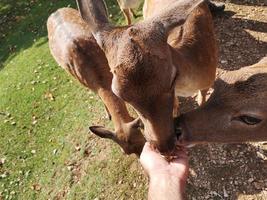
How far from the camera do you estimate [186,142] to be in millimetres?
4191

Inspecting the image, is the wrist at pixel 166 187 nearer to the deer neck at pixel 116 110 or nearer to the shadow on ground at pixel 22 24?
the deer neck at pixel 116 110

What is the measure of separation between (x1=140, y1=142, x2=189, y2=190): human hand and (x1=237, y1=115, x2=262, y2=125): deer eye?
27.2 inches

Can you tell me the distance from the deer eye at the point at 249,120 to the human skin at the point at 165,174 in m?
0.69

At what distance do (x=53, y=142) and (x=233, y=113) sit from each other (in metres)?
4.82

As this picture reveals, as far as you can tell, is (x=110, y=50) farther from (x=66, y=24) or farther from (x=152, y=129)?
(x=66, y=24)

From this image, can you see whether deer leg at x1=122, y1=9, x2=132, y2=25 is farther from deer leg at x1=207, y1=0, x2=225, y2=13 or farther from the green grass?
deer leg at x1=207, y1=0, x2=225, y2=13

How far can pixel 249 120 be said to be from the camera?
392 centimetres

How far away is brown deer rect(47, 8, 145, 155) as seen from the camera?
5266 mm

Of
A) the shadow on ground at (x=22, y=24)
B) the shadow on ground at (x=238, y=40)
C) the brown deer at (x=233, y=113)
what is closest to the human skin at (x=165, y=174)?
the brown deer at (x=233, y=113)

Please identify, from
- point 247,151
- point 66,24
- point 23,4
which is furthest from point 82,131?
point 23,4

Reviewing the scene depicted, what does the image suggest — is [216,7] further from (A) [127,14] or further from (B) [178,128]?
(B) [178,128]

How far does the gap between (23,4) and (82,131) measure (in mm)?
8571

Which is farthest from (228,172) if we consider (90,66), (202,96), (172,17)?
(172,17)

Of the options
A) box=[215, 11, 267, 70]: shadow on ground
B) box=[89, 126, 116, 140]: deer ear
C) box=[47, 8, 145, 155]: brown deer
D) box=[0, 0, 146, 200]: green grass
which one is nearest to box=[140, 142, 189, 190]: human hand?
box=[47, 8, 145, 155]: brown deer
